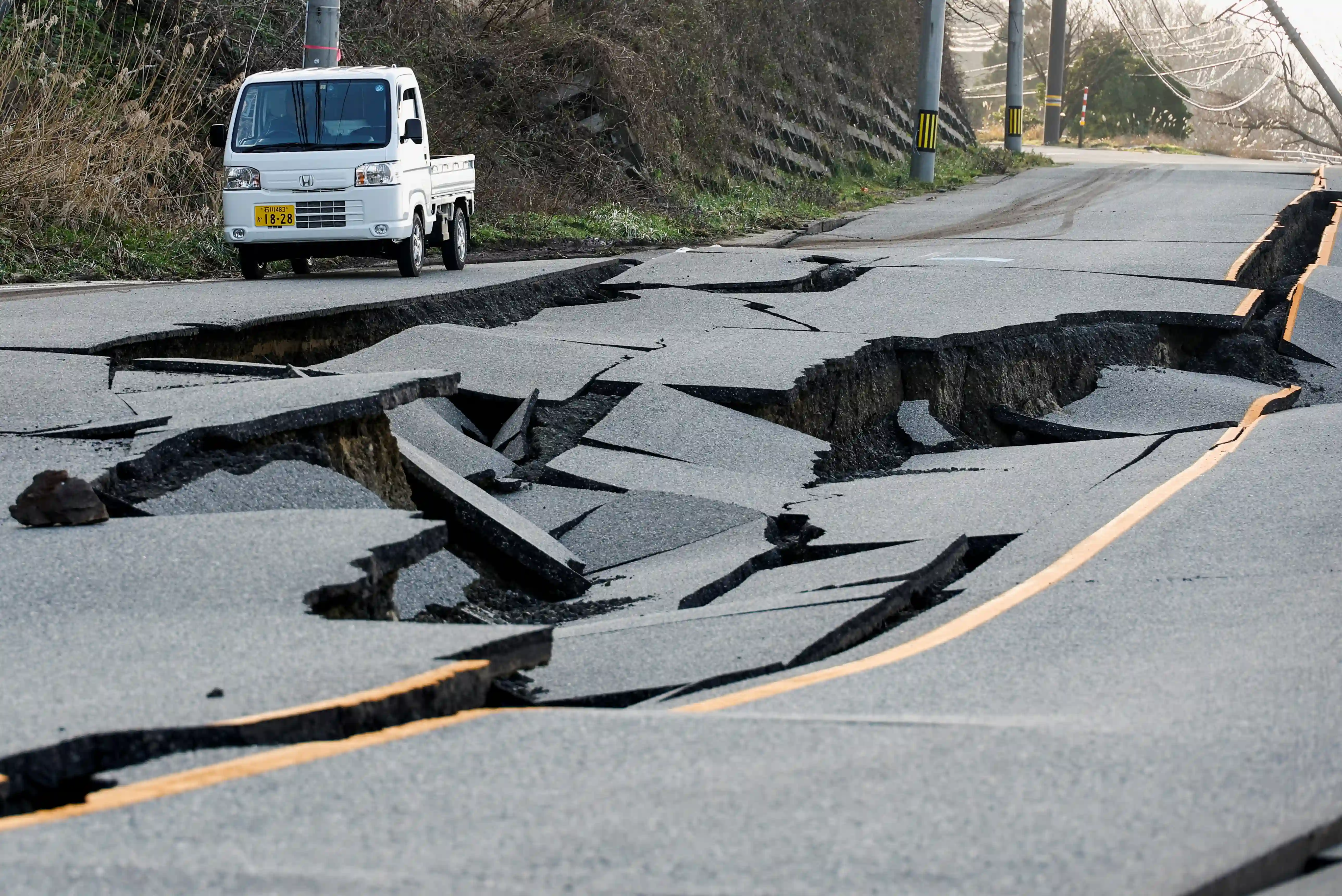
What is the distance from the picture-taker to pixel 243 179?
13297 mm

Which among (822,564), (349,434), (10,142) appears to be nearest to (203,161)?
(10,142)

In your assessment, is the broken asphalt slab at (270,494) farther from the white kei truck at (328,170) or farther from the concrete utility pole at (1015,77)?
the concrete utility pole at (1015,77)

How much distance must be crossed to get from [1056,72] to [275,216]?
52.1 metres

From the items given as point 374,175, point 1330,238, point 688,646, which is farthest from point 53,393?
point 1330,238

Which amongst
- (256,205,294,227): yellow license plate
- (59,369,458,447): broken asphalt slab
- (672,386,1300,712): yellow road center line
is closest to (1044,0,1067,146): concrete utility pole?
(256,205,294,227): yellow license plate

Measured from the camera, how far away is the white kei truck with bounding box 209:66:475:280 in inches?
521

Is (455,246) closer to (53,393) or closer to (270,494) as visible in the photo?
(53,393)

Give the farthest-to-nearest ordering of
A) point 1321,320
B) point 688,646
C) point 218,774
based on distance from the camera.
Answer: point 1321,320 < point 688,646 < point 218,774

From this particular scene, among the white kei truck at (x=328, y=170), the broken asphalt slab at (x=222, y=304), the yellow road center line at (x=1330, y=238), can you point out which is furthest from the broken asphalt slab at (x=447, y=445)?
the yellow road center line at (x=1330, y=238)

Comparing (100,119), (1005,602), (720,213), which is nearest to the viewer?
(1005,602)

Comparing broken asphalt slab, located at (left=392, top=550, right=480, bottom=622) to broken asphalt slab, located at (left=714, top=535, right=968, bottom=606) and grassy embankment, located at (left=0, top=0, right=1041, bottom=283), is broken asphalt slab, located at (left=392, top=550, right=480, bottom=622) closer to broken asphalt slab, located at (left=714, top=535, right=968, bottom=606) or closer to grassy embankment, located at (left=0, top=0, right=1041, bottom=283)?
broken asphalt slab, located at (left=714, top=535, right=968, bottom=606)

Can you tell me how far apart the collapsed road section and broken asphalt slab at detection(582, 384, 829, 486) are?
0.07 ft

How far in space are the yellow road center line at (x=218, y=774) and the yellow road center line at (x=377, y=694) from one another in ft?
0.28

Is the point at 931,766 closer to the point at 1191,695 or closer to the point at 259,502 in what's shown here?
the point at 1191,695
